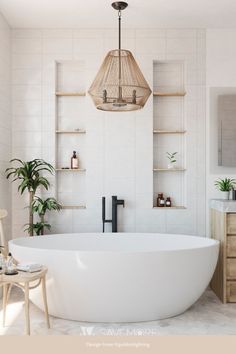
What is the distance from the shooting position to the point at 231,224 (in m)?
3.45

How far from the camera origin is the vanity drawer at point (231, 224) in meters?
3.45

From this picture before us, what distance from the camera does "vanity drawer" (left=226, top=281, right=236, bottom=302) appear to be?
3.44 meters

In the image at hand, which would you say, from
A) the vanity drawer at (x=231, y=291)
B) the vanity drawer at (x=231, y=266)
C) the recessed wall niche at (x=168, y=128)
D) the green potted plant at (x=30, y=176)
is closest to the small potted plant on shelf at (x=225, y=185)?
the recessed wall niche at (x=168, y=128)

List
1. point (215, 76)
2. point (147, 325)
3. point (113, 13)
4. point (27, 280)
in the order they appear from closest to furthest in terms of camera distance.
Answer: point (27, 280), point (147, 325), point (113, 13), point (215, 76)

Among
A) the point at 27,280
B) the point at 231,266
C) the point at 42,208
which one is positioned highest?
the point at 42,208

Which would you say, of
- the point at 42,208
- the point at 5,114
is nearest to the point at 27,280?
the point at 42,208

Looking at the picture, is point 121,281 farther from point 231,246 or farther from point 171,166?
point 171,166

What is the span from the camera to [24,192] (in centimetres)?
421

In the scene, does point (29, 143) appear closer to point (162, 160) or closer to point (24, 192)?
point (24, 192)

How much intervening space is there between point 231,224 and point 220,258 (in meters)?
0.35

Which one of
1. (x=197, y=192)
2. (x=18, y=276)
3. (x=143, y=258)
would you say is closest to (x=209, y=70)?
(x=197, y=192)

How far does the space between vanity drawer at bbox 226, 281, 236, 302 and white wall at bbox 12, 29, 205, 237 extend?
32.5 inches

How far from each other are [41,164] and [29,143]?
319 millimetres

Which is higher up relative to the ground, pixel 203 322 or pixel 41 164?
pixel 41 164
